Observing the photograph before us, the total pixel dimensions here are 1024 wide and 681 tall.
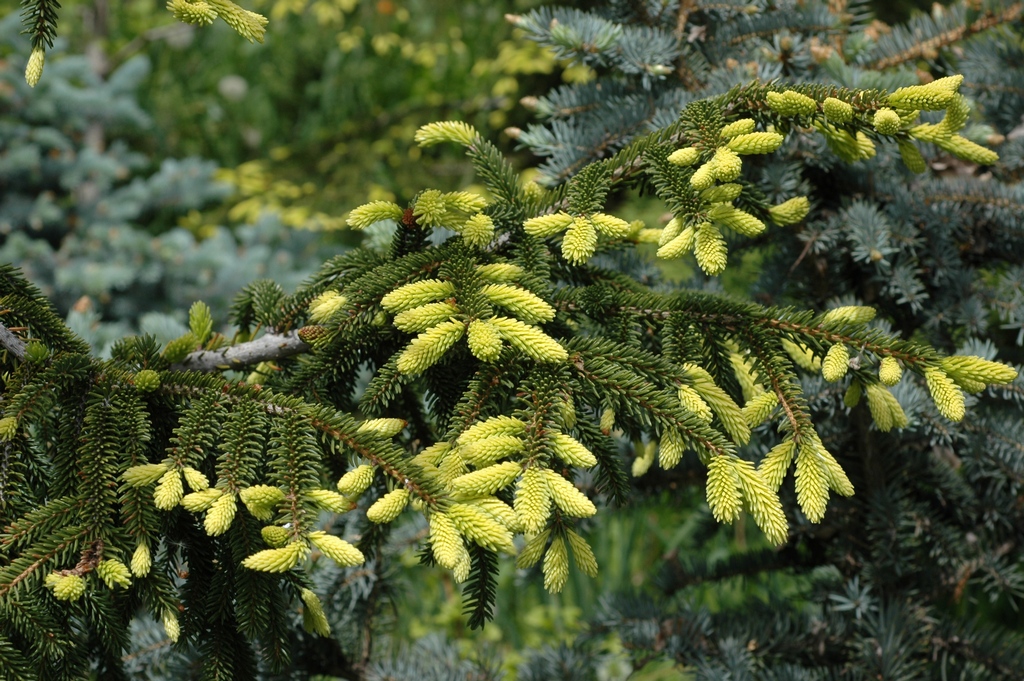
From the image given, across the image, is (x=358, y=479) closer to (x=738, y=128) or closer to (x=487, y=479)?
(x=487, y=479)

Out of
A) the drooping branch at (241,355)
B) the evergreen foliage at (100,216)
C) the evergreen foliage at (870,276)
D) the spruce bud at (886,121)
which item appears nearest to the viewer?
the spruce bud at (886,121)

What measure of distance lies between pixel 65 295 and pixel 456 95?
199cm

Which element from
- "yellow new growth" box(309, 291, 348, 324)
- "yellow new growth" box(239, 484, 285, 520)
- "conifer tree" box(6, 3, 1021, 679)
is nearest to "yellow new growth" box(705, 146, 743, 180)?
"conifer tree" box(6, 3, 1021, 679)

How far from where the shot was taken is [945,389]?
2.90 feet

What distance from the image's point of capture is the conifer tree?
0.83m

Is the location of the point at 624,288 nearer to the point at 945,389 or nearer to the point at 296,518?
the point at 945,389

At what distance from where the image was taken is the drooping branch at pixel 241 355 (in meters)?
1.10

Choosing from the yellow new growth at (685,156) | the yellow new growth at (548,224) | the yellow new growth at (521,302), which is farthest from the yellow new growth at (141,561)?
the yellow new growth at (685,156)

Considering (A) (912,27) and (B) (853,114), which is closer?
(B) (853,114)

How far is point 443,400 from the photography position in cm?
102

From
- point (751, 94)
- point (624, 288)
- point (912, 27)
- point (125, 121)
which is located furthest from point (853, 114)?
point (125, 121)

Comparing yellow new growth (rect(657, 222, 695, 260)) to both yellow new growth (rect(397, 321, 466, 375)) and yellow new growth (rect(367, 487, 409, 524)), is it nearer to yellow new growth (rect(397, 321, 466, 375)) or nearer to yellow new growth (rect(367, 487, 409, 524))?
yellow new growth (rect(397, 321, 466, 375))

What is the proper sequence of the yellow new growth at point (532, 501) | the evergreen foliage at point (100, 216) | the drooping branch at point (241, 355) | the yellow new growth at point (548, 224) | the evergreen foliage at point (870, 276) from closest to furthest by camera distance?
the yellow new growth at point (532, 501) < the yellow new growth at point (548, 224) < the drooping branch at point (241, 355) < the evergreen foliage at point (870, 276) < the evergreen foliage at point (100, 216)

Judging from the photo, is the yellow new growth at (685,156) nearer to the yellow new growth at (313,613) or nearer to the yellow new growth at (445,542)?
the yellow new growth at (445,542)
